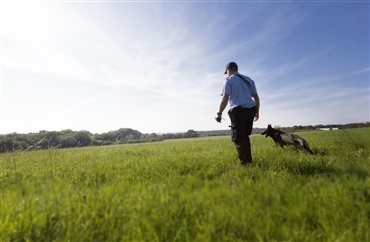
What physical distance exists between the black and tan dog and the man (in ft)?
10.3

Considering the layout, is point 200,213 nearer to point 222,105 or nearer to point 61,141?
point 222,105

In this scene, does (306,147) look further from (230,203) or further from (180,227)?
(180,227)

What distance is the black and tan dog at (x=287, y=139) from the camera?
304 inches

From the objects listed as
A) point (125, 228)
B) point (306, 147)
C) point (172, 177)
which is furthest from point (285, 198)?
point (306, 147)

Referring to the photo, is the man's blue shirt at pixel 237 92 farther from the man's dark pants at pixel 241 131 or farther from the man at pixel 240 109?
the man's dark pants at pixel 241 131

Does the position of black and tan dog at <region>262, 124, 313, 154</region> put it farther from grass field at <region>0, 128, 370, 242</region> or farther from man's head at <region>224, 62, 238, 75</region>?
grass field at <region>0, 128, 370, 242</region>

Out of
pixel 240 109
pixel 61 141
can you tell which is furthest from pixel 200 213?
pixel 61 141

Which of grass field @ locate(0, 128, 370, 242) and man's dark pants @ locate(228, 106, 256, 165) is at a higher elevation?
man's dark pants @ locate(228, 106, 256, 165)

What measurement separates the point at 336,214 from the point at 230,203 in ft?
3.82

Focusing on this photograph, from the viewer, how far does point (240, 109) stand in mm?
5645

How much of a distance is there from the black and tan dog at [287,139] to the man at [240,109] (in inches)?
124

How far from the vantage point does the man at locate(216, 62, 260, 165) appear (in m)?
5.57

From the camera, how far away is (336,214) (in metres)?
2.26

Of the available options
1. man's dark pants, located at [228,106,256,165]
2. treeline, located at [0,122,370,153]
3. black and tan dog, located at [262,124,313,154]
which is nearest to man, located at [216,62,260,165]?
man's dark pants, located at [228,106,256,165]
